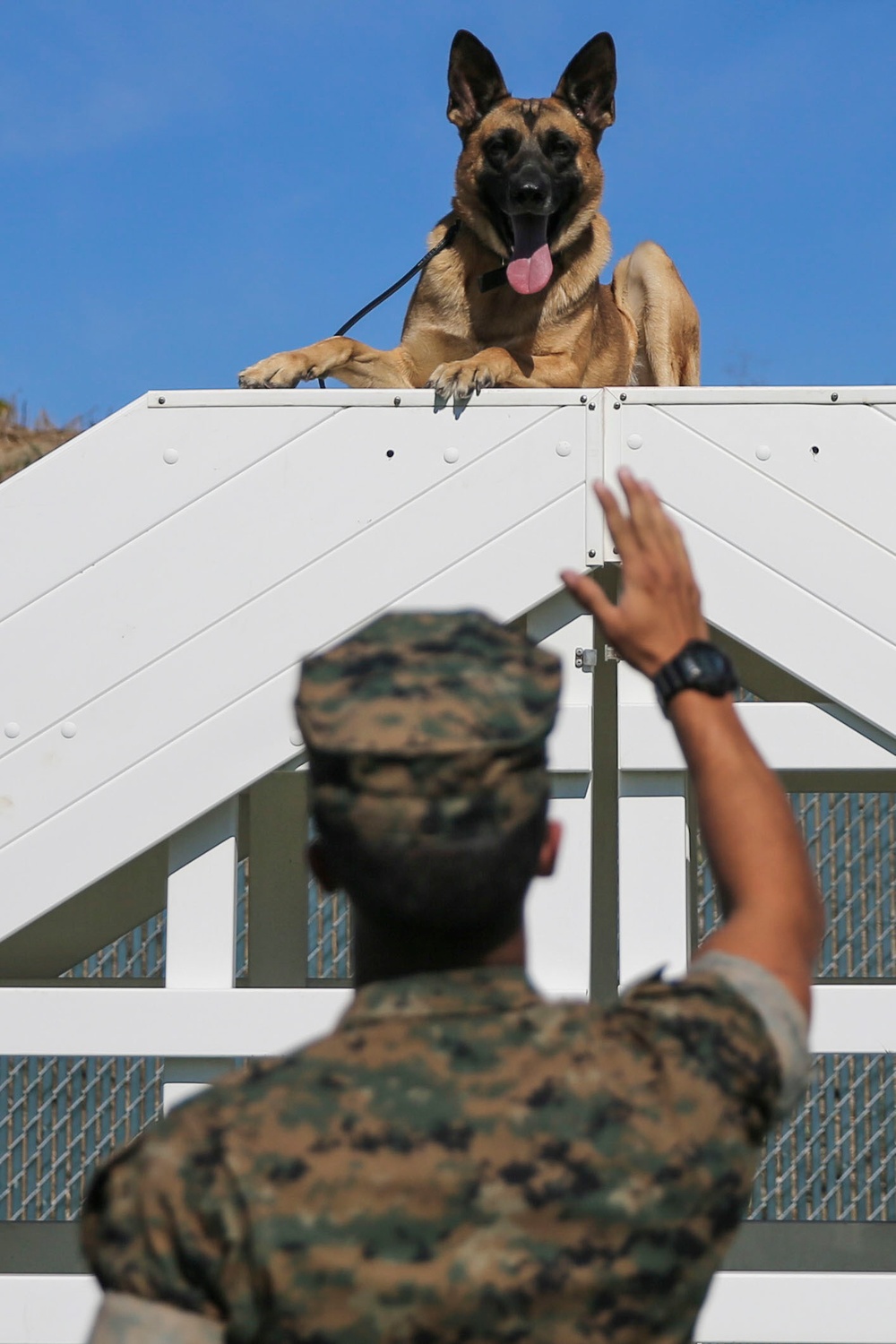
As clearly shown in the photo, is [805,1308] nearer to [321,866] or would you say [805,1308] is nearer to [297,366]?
[321,866]

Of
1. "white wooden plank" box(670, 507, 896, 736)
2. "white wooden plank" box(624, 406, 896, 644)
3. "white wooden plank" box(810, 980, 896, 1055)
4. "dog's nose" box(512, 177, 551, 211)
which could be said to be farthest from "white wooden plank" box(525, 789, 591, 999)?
"dog's nose" box(512, 177, 551, 211)

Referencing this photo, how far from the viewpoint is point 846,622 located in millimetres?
3117

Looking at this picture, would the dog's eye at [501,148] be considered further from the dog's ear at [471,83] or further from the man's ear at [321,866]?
the man's ear at [321,866]

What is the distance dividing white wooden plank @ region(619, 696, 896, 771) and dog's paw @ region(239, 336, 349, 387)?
1524 mm

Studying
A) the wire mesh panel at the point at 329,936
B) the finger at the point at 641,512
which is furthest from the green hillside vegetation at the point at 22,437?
the finger at the point at 641,512

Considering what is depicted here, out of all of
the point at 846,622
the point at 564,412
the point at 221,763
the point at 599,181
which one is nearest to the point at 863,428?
the point at 846,622

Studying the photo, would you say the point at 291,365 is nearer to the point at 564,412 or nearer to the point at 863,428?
the point at 564,412

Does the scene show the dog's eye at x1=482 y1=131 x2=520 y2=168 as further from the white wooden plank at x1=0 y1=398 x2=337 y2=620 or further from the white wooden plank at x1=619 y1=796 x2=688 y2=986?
the white wooden plank at x1=619 y1=796 x2=688 y2=986

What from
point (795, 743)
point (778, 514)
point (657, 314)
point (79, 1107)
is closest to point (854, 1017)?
point (795, 743)

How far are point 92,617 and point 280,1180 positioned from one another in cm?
223

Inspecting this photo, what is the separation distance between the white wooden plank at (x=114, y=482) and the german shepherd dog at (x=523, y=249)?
1236 millimetres

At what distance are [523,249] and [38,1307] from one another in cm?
356

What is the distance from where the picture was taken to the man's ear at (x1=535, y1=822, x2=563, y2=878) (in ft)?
3.91

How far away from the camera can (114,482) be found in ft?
10.4
